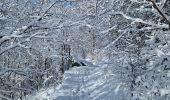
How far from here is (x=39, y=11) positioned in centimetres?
623

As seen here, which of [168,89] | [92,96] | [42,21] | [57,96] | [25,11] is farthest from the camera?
[57,96]

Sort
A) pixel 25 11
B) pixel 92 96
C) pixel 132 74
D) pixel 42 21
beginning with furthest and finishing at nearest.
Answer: pixel 92 96
pixel 132 74
pixel 25 11
pixel 42 21

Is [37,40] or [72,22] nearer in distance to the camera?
[72,22]

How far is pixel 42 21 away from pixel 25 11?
1.99 ft

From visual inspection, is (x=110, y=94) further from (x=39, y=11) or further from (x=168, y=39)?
(x=39, y=11)

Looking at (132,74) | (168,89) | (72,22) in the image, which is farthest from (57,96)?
(72,22)

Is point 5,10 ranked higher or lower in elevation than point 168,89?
higher

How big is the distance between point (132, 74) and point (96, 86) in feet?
10.7

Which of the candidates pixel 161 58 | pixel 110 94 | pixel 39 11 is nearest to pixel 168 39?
pixel 161 58

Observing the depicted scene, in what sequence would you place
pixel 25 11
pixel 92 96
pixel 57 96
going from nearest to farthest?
pixel 25 11, pixel 92 96, pixel 57 96

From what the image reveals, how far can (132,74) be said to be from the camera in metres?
9.12

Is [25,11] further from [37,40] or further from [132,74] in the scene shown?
[132,74]

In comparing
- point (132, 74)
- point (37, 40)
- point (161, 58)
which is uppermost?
point (37, 40)

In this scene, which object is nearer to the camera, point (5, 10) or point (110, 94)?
point (5, 10)
